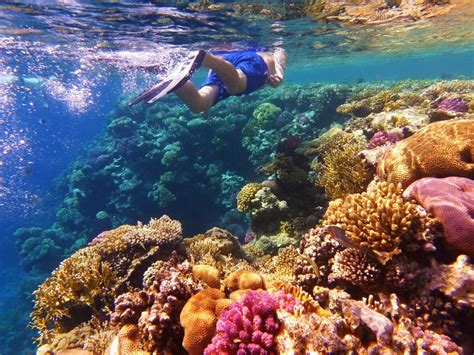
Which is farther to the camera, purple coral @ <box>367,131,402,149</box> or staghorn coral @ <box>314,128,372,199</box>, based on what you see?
purple coral @ <box>367,131,402,149</box>

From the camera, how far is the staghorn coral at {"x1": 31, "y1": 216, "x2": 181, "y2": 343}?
5.99 m

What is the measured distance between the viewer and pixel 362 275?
3674 millimetres

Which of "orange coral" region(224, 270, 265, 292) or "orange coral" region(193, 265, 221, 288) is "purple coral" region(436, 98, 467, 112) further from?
"orange coral" region(193, 265, 221, 288)

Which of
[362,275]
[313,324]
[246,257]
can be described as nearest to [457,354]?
[362,275]

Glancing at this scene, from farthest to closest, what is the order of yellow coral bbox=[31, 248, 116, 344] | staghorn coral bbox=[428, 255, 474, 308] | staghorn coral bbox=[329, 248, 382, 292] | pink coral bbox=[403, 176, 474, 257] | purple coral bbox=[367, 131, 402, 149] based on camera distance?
purple coral bbox=[367, 131, 402, 149] → yellow coral bbox=[31, 248, 116, 344] → staghorn coral bbox=[329, 248, 382, 292] → pink coral bbox=[403, 176, 474, 257] → staghorn coral bbox=[428, 255, 474, 308]

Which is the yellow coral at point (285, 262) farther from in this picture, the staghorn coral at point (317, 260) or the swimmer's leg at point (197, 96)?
the swimmer's leg at point (197, 96)

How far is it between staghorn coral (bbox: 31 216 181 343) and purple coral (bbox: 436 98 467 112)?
29.2ft

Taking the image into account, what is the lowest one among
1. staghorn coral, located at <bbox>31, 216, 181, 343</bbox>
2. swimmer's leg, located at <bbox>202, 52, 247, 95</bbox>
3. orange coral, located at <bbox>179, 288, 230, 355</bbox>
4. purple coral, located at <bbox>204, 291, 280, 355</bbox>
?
staghorn coral, located at <bbox>31, 216, 181, 343</bbox>

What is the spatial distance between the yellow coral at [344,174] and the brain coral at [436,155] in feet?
3.98

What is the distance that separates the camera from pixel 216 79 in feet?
25.3

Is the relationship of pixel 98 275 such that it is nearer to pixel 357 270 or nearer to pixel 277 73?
pixel 357 270

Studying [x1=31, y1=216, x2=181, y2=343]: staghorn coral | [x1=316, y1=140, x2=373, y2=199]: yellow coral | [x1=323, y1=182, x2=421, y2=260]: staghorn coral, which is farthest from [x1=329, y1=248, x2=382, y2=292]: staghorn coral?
[x1=31, y1=216, x2=181, y2=343]: staghorn coral

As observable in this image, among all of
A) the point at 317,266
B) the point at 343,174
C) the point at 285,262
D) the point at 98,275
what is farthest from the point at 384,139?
the point at 98,275

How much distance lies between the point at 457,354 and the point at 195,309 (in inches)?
103
